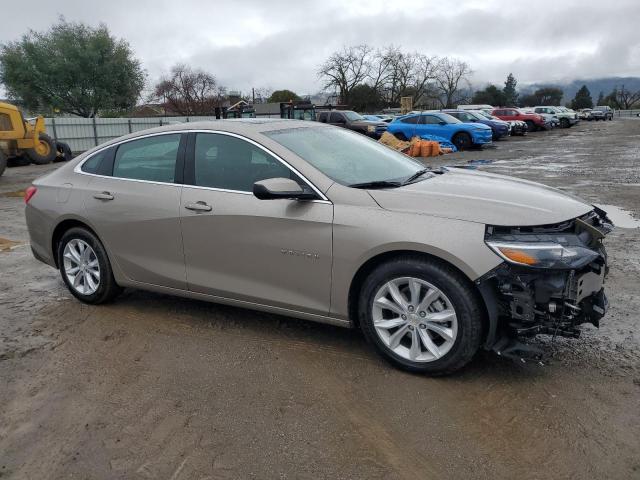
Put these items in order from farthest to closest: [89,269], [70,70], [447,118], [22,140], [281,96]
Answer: [281,96] < [70,70] < [447,118] < [22,140] < [89,269]

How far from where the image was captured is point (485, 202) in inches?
135

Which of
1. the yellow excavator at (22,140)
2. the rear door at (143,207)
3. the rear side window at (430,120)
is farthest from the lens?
the rear side window at (430,120)

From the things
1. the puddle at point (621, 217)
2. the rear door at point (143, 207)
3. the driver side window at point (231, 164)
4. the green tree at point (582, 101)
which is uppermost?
the driver side window at point (231, 164)

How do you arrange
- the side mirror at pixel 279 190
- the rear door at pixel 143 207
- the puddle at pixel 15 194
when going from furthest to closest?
the puddle at pixel 15 194 < the rear door at pixel 143 207 < the side mirror at pixel 279 190

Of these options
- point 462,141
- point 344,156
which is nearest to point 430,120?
point 462,141

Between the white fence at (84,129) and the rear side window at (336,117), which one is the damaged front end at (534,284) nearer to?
the white fence at (84,129)

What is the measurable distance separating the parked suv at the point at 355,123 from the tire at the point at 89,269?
890 inches

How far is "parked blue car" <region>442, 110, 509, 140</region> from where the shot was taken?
2603 cm

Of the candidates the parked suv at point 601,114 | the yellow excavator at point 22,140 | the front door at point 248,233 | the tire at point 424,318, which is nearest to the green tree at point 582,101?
the parked suv at point 601,114

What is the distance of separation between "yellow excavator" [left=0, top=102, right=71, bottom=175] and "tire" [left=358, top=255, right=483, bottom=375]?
51.9ft

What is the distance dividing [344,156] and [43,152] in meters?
19.0

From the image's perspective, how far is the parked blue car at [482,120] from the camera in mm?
26031

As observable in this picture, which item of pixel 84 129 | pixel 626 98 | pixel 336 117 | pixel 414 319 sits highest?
pixel 414 319

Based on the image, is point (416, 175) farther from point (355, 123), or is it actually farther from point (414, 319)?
point (355, 123)
